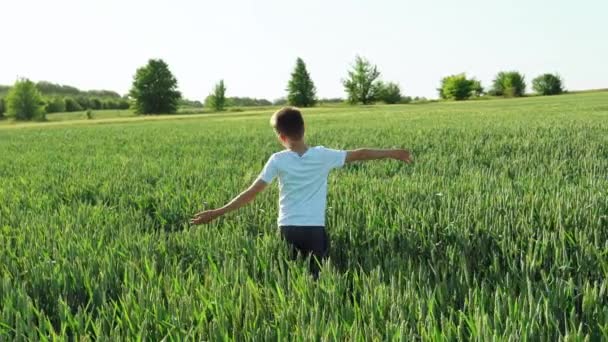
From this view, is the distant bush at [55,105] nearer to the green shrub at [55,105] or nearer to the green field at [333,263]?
the green shrub at [55,105]

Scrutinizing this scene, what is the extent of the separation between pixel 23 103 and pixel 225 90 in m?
30.3

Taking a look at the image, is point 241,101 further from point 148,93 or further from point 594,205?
point 594,205

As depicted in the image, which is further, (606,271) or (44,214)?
(44,214)

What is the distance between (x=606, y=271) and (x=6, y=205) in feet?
18.3

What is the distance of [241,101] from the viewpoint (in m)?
132

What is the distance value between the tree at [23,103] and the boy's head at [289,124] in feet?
272

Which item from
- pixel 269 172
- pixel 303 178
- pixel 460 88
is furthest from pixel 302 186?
pixel 460 88

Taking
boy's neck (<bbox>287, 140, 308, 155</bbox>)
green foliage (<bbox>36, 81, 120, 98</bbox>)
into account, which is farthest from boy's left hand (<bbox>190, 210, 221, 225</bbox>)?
green foliage (<bbox>36, 81, 120, 98</bbox>)

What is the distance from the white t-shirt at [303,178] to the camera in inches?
136

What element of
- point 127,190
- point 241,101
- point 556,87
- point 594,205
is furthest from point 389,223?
point 241,101

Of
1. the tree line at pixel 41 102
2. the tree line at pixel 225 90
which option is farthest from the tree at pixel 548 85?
the tree line at pixel 41 102

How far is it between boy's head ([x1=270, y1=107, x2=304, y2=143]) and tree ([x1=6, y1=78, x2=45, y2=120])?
272 feet

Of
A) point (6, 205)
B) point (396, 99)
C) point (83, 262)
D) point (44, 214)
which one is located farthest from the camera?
point (396, 99)

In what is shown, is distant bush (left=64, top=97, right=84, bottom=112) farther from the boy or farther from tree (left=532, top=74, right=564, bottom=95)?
the boy
